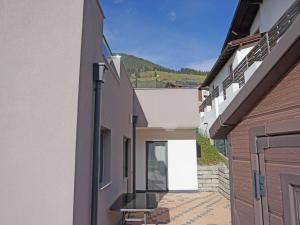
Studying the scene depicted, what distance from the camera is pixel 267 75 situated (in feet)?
4.84

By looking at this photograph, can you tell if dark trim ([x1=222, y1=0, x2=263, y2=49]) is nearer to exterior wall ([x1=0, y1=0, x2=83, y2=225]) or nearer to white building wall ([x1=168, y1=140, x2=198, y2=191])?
white building wall ([x1=168, y1=140, x2=198, y2=191])

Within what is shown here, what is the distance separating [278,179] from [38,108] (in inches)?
107

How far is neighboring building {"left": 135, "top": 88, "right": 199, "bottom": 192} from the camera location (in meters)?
10.8

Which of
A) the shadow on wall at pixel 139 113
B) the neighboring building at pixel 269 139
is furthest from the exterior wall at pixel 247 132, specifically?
the shadow on wall at pixel 139 113

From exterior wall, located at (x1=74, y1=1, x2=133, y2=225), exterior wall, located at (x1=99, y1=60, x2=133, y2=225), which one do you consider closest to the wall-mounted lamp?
exterior wall, located at (x1=74, y1=1, x2=133, y2=225)

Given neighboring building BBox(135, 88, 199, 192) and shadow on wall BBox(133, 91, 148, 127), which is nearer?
shadow on wall BBox(133, 91, 148, 127)

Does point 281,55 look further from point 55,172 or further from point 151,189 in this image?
point 151,189

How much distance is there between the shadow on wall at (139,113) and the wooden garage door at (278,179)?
8.91 meters

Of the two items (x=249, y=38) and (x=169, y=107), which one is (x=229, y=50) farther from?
(x=169, y=107)

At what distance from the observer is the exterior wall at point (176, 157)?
38.3 ft

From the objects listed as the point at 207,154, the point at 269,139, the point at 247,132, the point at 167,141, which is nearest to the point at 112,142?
the point at 247,132

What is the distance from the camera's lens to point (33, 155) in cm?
308

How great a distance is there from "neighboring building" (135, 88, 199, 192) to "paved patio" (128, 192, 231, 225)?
907mm

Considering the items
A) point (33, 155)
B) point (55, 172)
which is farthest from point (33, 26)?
point (55, 172)
